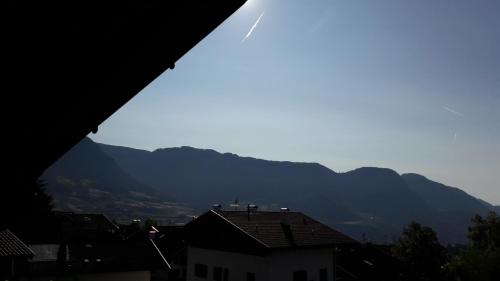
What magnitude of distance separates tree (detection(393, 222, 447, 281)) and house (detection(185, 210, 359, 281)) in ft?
83.4

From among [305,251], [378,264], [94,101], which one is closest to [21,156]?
[94,101]

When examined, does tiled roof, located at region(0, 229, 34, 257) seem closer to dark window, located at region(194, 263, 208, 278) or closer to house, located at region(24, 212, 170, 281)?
house, located at region(24, 212, 170, 281)

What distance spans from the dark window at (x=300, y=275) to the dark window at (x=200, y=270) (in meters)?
7.42

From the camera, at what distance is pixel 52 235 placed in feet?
182

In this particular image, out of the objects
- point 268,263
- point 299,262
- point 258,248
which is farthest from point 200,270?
point 299,262

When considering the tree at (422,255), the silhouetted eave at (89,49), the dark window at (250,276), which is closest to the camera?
the silhouetted eave at (89,49)

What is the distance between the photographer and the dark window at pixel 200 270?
33.0m

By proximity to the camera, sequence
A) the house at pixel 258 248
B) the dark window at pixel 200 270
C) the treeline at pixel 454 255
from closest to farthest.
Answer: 1. the house at pixel 258 248
2. the dark window at pixel 200 270
3. the treeline at pixel 454 255

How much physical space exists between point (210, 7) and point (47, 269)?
3544cm

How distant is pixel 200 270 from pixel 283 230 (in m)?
7.58

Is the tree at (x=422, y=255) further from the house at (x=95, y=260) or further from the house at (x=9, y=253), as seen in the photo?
the house at (x=9, y=253)

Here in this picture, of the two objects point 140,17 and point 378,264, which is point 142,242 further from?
point 140,17

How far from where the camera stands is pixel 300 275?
1210 inches

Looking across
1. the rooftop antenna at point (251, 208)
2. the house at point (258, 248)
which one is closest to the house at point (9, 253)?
the house at point (258, 248)
